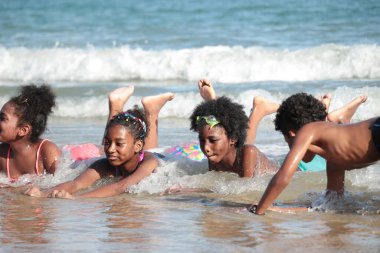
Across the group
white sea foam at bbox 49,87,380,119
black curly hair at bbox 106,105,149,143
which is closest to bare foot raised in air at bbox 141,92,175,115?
black curly hair at bbox 106,105,149,143

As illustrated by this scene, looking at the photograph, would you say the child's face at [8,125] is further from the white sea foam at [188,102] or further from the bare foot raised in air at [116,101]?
the white sea foam at [188,102]

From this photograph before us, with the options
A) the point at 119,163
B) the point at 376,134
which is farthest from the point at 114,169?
the point at 376,134

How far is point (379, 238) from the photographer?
471 centimetres

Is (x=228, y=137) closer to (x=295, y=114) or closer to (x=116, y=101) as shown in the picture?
(x=295, y=114)

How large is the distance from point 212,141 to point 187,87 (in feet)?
22.4

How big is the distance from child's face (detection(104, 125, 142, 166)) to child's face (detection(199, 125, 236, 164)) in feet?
1.88

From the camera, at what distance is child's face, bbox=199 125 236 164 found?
648cm

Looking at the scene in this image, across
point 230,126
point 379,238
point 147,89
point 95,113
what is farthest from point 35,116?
point 147,89

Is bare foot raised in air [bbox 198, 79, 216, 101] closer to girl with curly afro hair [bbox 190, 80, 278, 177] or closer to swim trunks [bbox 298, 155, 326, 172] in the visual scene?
girl with curly afro hair [bbox 190, 80, 278, 177]

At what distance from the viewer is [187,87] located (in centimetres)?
1326

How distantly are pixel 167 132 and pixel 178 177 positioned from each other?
2904 millimetres

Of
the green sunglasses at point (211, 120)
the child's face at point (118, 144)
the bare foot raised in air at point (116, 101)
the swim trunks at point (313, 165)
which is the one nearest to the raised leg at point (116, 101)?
the bare foot raised in air at point (116, 101)

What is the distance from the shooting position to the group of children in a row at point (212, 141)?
5.26 metres

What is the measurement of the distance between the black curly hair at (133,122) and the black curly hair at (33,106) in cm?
83
